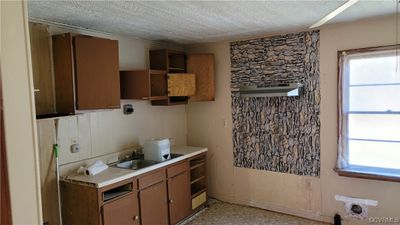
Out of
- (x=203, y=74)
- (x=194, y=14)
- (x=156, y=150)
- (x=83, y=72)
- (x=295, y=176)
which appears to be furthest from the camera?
(x=203, y=74)

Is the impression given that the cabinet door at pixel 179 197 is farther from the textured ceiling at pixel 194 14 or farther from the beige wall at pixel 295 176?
the textured ceiling at pixel 194 14

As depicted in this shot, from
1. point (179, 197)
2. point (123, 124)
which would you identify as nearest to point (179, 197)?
point (179, 197)

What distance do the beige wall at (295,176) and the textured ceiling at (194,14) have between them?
0.97ft

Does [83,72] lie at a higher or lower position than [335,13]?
lower

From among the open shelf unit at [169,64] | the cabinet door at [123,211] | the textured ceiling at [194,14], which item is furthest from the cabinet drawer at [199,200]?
the textured ceiling at [194,14]

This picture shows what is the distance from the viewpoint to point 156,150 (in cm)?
345

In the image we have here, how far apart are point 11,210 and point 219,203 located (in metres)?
3.81

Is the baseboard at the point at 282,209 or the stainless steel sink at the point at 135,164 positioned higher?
the stainless steel sink at the point at 135,164

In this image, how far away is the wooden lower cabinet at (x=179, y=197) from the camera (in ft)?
11.4

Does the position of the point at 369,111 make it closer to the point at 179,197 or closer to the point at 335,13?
the point at 335,13

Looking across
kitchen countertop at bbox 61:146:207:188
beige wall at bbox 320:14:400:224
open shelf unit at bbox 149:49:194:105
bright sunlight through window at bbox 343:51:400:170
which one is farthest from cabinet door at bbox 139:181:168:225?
bright sunlight through window at bbox 343:51:400:170

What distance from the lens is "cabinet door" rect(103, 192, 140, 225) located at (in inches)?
107

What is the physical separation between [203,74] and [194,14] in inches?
60.7

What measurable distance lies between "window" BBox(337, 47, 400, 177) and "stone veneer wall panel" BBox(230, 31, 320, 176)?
0.30m
